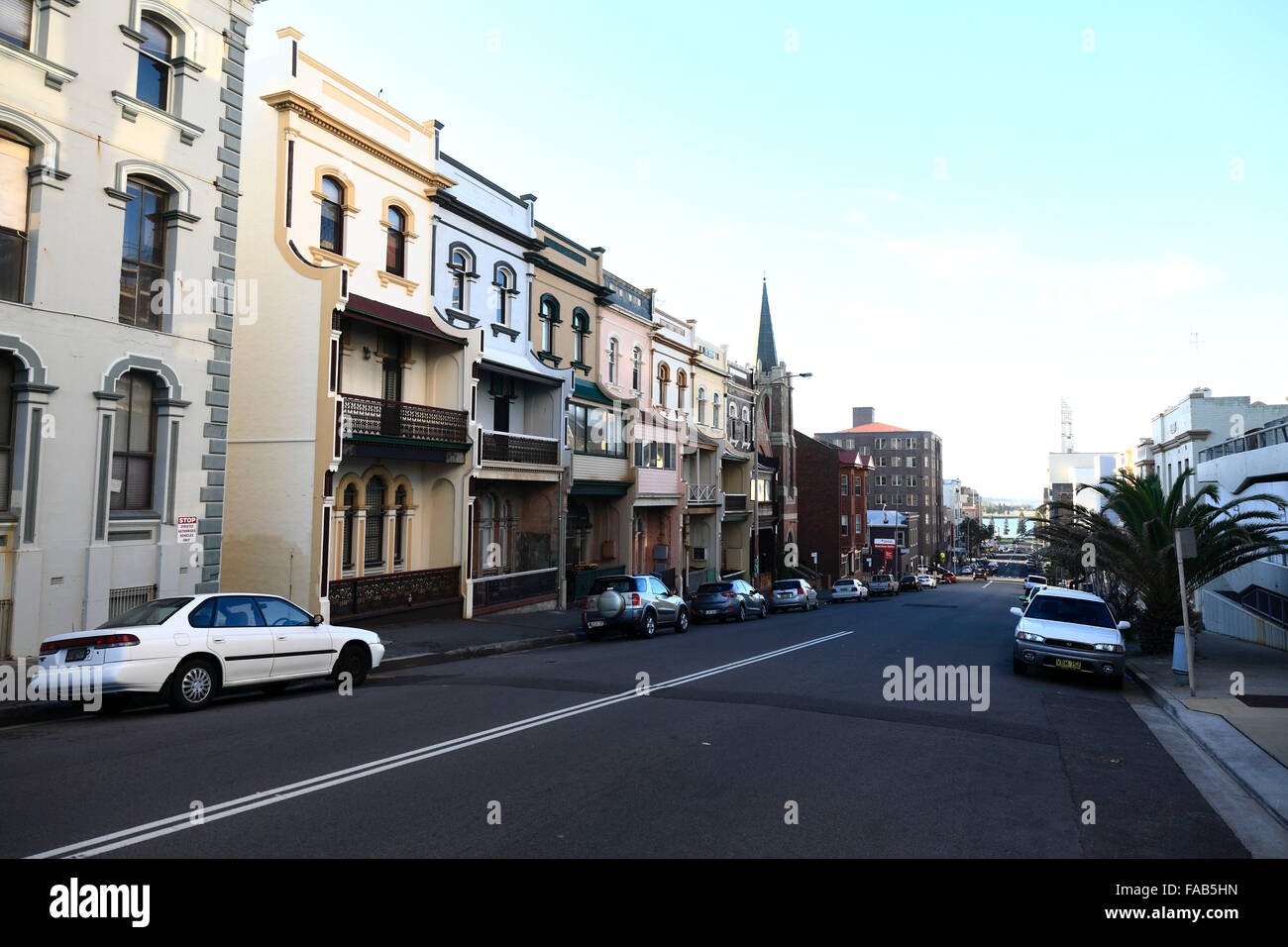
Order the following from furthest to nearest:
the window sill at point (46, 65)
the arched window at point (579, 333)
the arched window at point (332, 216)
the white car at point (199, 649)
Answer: the arched window at point (579, 333) → the arched window at point (332, 216) → the window sill at point (46, 65) → the white car at point (199, 649)

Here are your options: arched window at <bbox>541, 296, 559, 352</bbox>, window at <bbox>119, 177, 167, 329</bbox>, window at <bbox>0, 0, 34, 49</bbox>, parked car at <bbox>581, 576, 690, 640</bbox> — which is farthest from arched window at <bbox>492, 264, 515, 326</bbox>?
window at <bbox>0, 0, 34, 49</bbox>

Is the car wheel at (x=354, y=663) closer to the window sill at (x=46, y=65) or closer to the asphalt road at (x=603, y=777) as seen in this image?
the asphalt road at (x=603, y=777)

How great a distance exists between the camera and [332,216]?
19688 mm

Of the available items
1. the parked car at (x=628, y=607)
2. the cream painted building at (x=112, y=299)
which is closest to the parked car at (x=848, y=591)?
the parked car at (x=628, y=607)

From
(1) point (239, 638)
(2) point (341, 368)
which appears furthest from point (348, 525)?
(1) point (239, 638)

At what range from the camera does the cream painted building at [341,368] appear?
17953 mm

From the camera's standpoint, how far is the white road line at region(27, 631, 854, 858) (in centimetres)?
544

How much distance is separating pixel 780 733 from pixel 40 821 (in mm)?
6598

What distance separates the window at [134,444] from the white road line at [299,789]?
9003 millimetres

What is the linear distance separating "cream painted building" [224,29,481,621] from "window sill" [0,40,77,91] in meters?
5.40

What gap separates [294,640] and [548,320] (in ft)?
58.6

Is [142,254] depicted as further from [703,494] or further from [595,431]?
[703,494]

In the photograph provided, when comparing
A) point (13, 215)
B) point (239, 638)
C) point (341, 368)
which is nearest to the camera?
point (239, 638)

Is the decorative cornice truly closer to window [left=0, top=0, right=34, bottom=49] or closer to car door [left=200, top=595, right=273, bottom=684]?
window [left=0, top=0, right=34, bottom=49]
